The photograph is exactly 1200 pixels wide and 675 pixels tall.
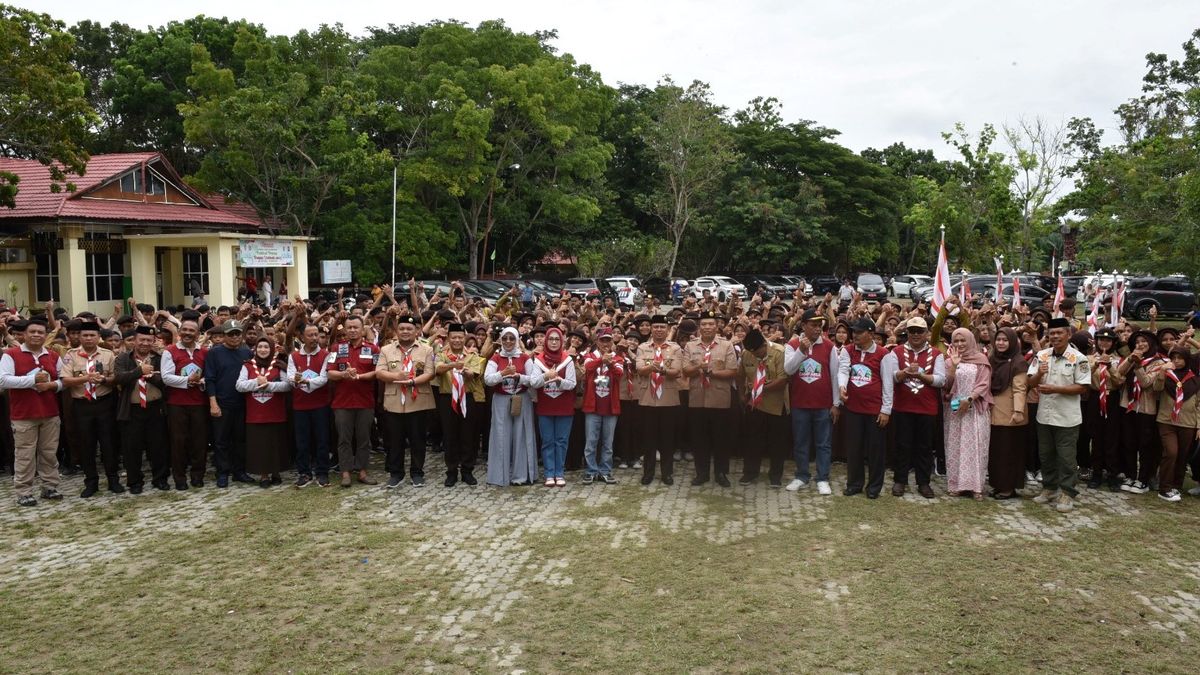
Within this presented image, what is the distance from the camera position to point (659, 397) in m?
9.24

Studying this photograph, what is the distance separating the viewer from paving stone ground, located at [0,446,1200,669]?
6070 mm

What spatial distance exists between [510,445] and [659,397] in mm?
1588

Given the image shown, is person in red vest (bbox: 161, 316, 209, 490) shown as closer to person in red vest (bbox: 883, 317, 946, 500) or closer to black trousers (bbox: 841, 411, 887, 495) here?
black trousers (bbox: 841, 411, 887, 495)

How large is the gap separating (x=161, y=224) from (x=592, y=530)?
25.3 meters

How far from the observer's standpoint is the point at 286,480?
9547 mm

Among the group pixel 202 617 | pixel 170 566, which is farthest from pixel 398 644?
pixel 170 566

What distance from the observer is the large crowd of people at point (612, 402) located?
8594 mm

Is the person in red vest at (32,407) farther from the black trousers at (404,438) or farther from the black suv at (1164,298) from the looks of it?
the black suv at (1164,298)

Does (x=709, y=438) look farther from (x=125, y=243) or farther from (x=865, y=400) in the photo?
(x=125, y=243)

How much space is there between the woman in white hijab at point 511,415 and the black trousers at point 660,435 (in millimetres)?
1161

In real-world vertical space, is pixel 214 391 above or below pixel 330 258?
below

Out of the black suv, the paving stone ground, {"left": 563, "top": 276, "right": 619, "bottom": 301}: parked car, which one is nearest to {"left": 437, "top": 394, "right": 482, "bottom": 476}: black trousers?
the paving stone ground

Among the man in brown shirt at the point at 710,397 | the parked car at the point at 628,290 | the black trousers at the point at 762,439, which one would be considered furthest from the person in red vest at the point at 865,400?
the parked car at the point at 628,290

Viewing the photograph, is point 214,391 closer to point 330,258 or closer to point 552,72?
point 330,258
